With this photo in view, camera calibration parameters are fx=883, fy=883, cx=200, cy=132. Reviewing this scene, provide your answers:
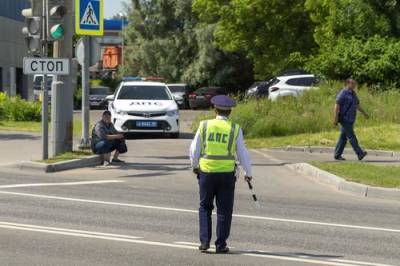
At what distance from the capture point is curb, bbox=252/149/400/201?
555 inches

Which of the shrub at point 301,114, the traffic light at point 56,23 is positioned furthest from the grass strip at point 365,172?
the shrub at point 301,114

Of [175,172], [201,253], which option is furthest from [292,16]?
[201,253]

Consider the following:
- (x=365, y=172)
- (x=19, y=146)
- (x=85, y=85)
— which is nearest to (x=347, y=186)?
(x=365, y=172)

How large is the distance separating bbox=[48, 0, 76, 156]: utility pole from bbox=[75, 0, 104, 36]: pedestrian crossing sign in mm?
957

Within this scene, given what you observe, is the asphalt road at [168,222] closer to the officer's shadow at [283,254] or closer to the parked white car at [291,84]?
the officer's shadow at [283,254]

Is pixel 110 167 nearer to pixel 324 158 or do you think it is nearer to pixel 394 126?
pixel 324 158

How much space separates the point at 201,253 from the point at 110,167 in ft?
30.9

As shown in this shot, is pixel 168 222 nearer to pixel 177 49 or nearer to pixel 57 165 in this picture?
pixel 57 165

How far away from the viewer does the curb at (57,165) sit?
17016mm

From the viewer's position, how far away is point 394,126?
23.3 meters

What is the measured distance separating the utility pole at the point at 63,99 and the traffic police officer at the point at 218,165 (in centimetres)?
997

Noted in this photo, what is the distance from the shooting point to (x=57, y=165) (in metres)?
17.1

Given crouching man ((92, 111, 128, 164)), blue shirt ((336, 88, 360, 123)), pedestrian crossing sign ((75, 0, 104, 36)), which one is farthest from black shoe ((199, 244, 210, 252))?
pedestrian crossing sign ((75, 0, 104, 36))

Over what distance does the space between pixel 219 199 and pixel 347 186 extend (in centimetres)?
639
